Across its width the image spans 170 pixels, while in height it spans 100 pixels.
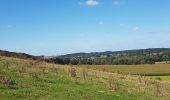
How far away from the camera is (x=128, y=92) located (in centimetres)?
2406

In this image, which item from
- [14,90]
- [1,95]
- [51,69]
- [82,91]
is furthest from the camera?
[51,69]

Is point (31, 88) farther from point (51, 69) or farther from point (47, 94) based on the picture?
point (51, 69)

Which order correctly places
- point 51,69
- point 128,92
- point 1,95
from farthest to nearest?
point 51,69 < point 128,92 < point 1,95

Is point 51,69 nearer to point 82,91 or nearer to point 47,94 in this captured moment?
point 82,91

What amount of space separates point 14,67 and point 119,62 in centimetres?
10521

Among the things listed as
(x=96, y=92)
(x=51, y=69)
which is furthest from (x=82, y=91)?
(x=51, y=69)

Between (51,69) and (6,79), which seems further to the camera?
(51,69)

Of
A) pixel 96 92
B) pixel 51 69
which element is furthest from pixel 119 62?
pixel 96 92

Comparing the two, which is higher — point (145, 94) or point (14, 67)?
point (14, 67)

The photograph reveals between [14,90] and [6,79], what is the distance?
2.23 meters

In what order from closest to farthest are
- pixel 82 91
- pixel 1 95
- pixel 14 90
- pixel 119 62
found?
pixel 1 95 < pixel 14 90 < pixel 82 91 < pixel 119 62

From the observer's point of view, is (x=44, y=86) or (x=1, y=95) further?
(x=44, y=86)

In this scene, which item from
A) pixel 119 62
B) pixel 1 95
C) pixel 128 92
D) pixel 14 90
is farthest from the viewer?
→ pixel 119 62

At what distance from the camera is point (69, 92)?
66.9 feet
